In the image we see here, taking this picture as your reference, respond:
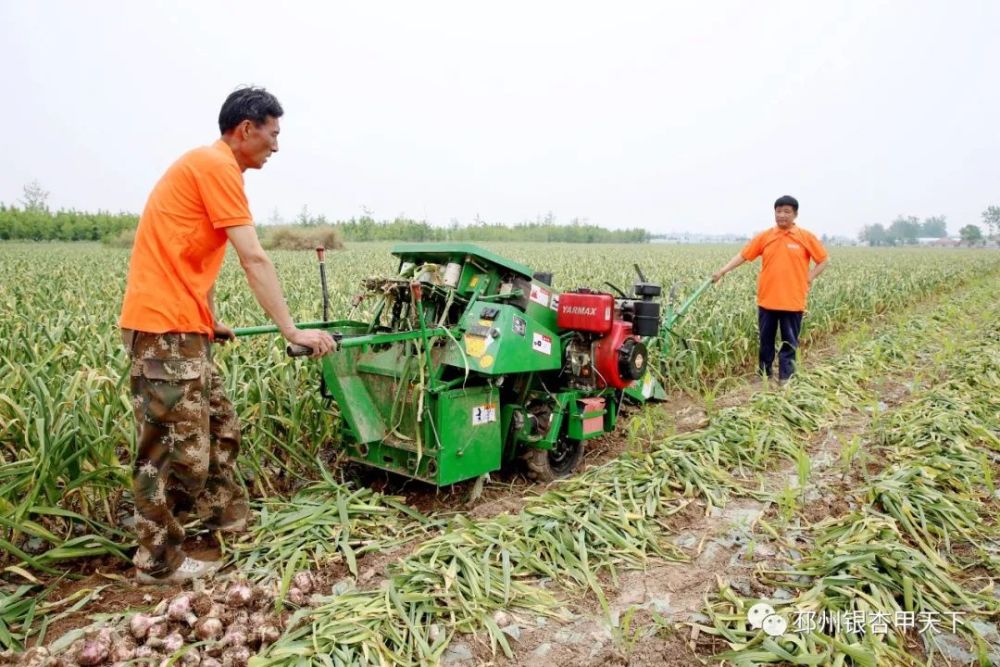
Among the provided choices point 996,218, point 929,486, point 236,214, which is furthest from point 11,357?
point 996,218

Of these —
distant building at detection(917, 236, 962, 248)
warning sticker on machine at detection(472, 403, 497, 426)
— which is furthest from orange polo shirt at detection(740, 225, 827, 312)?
distant building at detection(917, 236, 962, 248)

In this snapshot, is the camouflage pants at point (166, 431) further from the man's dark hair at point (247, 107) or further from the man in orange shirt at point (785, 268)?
the man in orange shirt at point (785, 268)

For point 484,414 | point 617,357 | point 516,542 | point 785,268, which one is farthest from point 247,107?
point 785,268

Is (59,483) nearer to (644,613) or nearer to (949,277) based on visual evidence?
(644,613)

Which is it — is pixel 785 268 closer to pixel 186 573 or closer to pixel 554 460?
Answer: pixel 554 460

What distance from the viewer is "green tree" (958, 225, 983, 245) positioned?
85.6 m

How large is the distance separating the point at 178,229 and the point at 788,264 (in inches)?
211

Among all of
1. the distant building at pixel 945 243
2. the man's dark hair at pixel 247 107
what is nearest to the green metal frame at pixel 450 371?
the man's dark hair at pixel 247 107

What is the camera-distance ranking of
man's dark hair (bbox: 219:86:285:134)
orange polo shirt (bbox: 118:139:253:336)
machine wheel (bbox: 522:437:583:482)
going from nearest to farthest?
orange polo shirt (bbox: 118:139:253:336) → man's dark hair (bbox: 219:86:285:134) → machine wheel (bbox: 522:437:583:482)

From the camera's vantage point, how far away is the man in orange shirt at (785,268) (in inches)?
244

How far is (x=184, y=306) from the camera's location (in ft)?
8.74

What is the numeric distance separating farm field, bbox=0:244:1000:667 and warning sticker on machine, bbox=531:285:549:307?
1031mm

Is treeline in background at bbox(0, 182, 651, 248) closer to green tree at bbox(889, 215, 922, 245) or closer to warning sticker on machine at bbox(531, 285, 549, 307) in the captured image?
warning sticker on machine at bbox(531, 285, 549, 307)

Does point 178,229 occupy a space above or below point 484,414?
above
